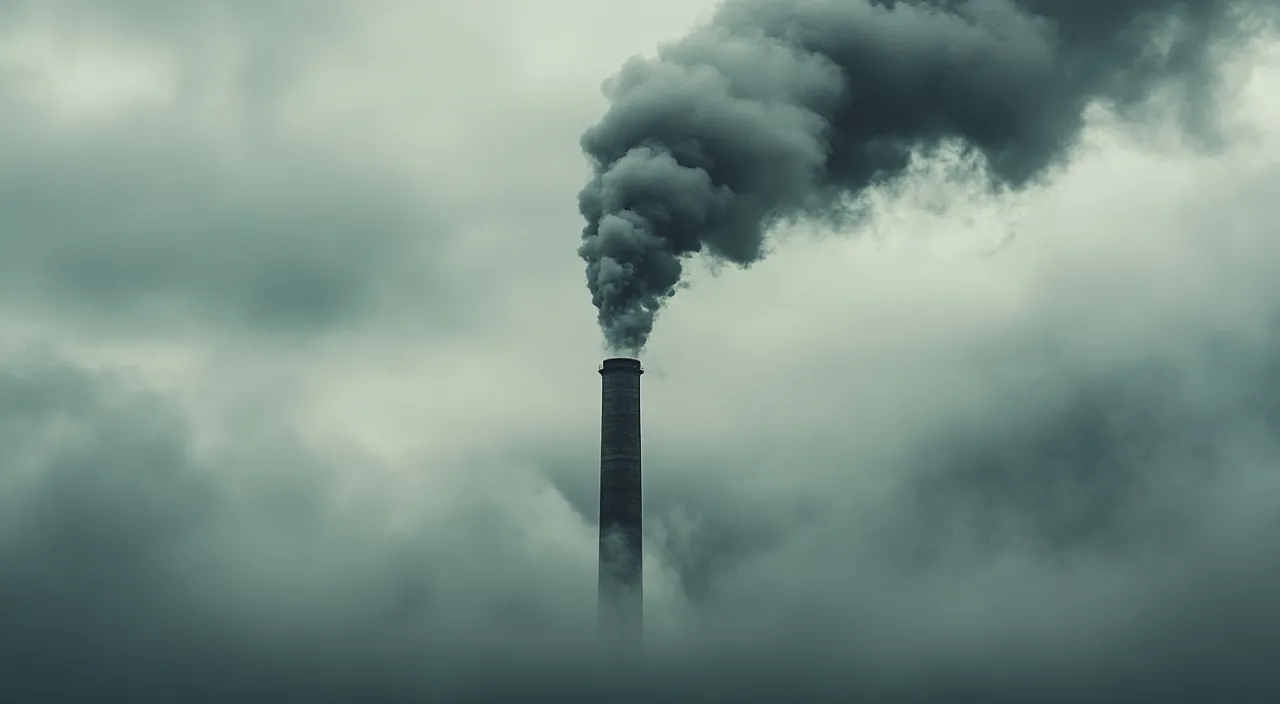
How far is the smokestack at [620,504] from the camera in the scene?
1110 inches

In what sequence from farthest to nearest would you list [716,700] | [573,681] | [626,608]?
[716,700]
[573,681]
[626,608]

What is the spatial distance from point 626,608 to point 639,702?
2.80m

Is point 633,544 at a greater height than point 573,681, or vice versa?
point 633,544

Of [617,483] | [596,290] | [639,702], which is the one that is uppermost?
[596,290]

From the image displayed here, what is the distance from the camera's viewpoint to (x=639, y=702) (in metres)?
29.2

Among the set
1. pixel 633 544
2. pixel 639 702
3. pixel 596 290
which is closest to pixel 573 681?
pixel 639 702

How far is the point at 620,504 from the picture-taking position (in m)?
28.5

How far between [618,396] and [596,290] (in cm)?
292

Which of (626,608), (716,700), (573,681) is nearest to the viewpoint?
(626,608)

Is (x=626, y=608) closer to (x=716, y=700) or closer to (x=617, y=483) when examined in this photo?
(x=617, y=483)

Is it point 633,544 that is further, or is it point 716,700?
point 716,700

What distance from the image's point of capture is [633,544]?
2836 centimetres

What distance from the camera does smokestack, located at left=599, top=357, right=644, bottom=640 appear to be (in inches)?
Result: 1110

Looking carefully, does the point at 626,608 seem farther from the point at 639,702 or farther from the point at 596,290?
the point at 596,290
